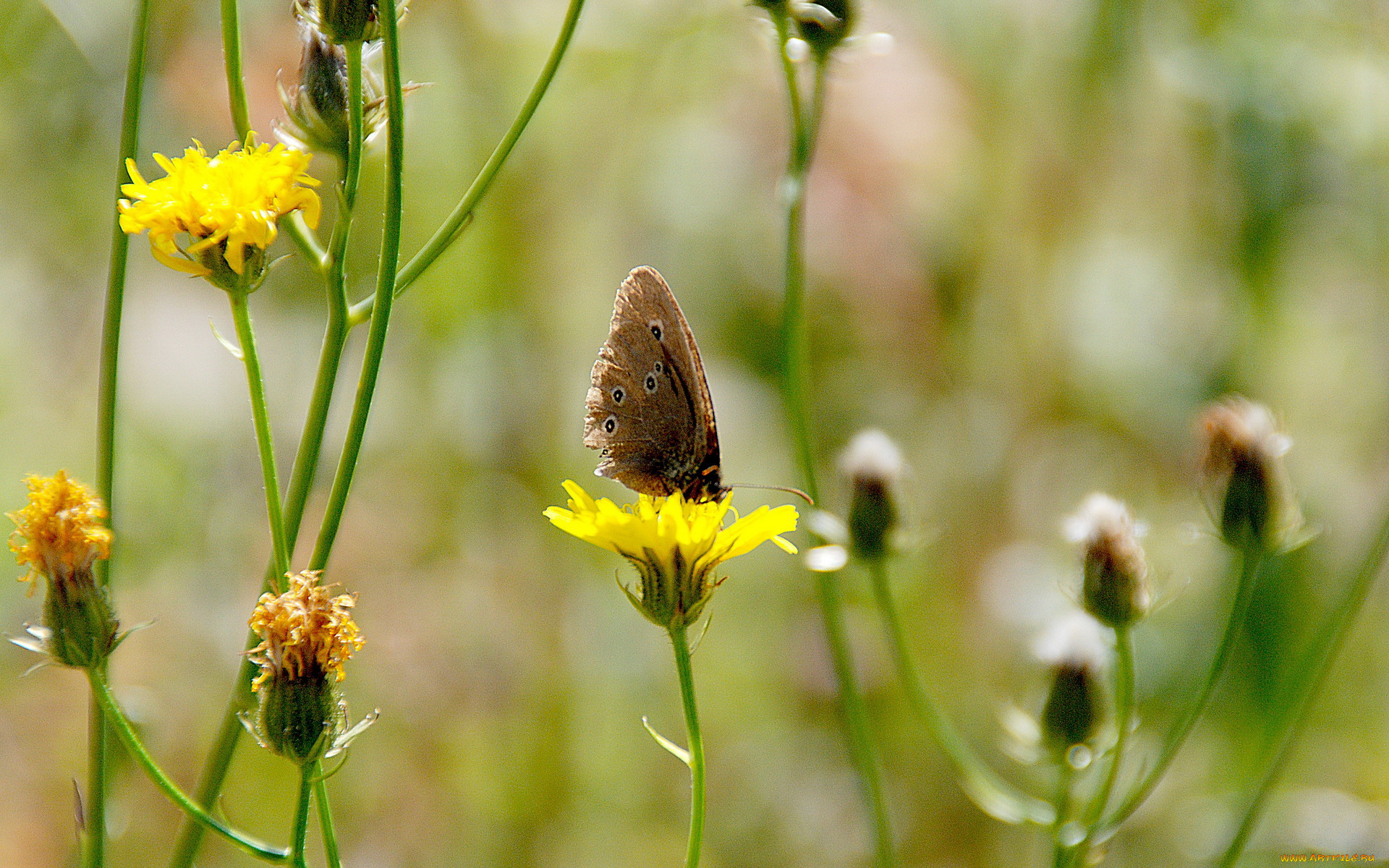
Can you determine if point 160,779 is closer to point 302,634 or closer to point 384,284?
point 302,634

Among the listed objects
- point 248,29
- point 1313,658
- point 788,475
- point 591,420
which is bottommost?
point 788,475

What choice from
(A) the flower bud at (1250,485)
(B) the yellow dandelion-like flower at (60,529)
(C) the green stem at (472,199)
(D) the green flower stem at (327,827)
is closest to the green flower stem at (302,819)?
(D) the green flower stem at (327,827)

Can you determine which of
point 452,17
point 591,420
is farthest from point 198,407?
point 591,420

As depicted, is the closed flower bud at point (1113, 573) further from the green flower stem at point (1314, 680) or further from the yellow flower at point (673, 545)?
the yellow flower at point (673, 545)

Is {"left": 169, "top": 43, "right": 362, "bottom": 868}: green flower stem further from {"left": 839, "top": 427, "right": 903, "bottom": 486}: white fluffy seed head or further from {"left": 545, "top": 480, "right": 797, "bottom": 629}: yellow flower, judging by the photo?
{"left": 839, "top": 427, "right": 903, "bottom": 486}: white fluffy seed head

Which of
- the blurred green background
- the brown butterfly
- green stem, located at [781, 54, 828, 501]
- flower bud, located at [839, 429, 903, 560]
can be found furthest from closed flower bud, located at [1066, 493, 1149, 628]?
the blurred green background

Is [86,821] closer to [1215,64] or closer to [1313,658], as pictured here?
[1313,658]
